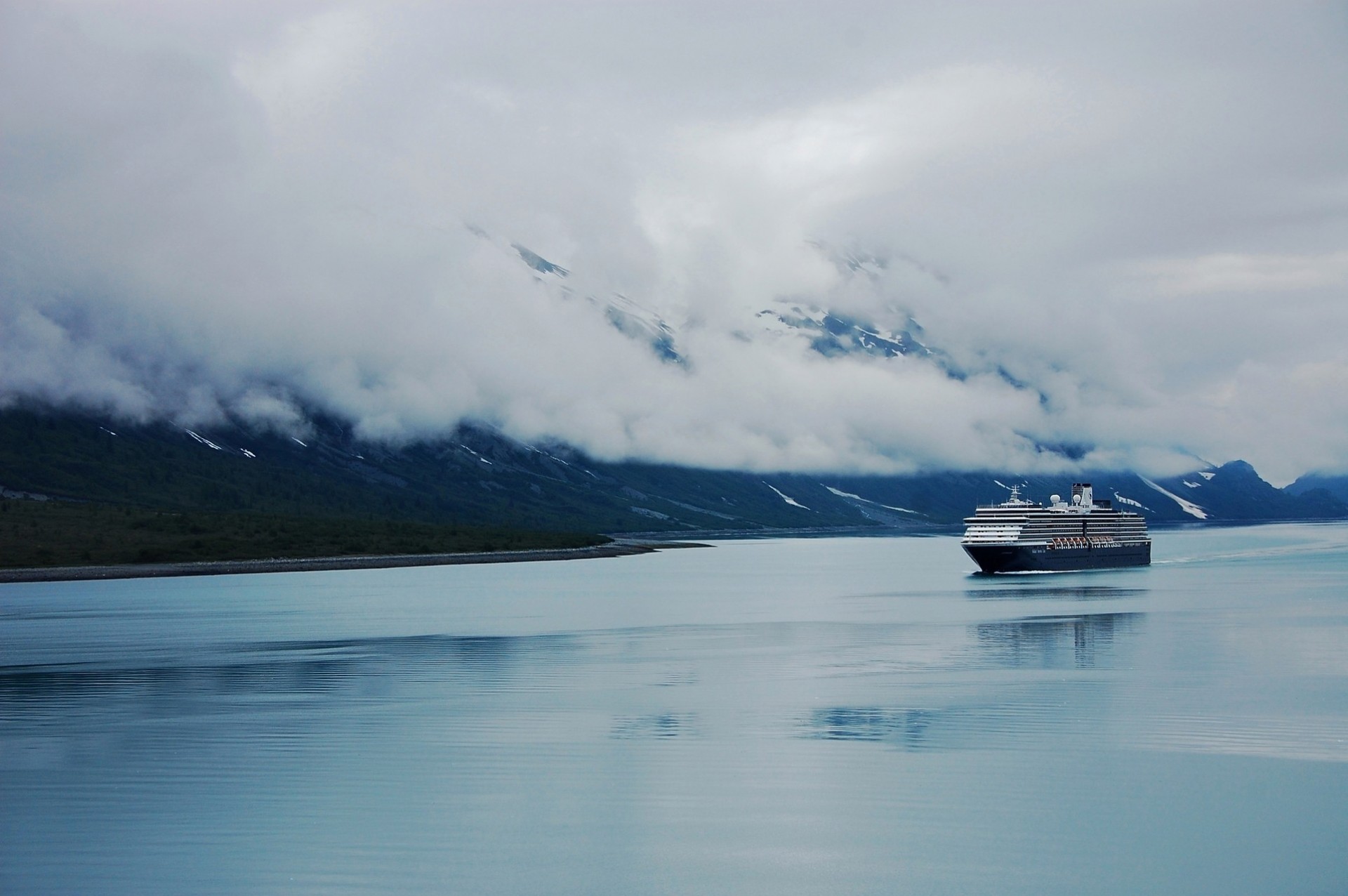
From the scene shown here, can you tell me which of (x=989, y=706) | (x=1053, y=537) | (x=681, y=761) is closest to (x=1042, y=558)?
(x=1053, y=537)

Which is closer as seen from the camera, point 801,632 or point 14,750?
point 14,750

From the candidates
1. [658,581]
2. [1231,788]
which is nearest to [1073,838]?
[1231,788]

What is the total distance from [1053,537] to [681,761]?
139253mm

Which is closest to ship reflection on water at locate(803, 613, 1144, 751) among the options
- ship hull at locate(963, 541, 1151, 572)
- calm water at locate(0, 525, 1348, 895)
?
calm water at locate(0, 525, 1348, 895)

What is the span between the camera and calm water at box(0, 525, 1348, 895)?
27.4m

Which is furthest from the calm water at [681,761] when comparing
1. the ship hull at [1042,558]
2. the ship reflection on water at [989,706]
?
the ship hull at [1042,558]

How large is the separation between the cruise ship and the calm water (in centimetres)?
7815

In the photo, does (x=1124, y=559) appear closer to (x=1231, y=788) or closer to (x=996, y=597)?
(x=996, y=597)

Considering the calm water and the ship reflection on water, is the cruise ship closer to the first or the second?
the calm water

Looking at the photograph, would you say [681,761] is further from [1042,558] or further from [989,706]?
[1042,558]

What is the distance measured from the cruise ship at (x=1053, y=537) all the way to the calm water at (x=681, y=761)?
256ft

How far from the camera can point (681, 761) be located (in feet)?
125

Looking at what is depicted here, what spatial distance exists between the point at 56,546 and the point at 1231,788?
597ft

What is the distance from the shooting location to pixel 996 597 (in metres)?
120
